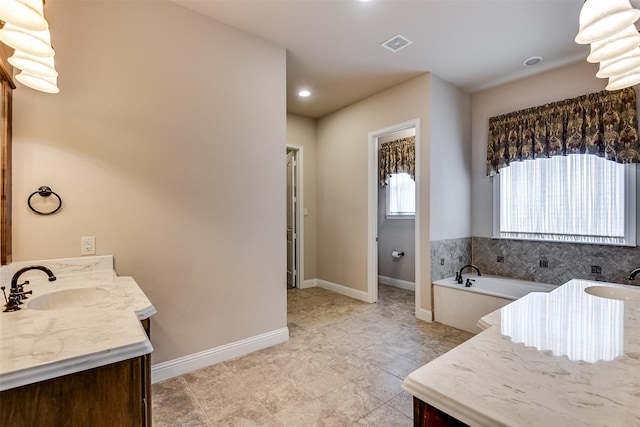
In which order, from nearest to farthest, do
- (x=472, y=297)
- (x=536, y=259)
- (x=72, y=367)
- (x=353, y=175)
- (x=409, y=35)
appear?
(x=72, y=367) → (x=409, y=35) → (x=472, y=297) → (x=536, y=259) → (x=353, y=175)

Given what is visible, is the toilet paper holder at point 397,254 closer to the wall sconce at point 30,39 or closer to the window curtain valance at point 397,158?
the window curtain valance at point 397,158

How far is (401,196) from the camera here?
5094 mm

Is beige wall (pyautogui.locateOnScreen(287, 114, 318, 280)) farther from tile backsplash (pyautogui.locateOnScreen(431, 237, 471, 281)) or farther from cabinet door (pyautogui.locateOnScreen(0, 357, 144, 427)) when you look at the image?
cabinet door (pyautogui.locateOnScreen(0, 357, 144, 427))

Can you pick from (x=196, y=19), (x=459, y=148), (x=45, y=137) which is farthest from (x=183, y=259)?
(x=459, y=148)

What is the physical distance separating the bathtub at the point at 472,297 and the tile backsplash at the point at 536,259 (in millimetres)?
137

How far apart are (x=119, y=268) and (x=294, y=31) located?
7.84 ft

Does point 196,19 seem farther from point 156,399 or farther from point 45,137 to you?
point 156,399

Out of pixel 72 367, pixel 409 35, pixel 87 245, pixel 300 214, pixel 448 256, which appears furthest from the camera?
pixel 300 214

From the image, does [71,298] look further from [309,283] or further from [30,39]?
[309,283]

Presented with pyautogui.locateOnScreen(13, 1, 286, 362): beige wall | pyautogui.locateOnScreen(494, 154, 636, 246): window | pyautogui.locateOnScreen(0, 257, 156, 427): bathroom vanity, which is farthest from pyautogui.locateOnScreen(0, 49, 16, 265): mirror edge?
pyautogui.locateOnScreen(494, 154, 636, 246): window

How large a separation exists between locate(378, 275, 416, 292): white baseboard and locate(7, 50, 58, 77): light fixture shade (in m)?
4.81

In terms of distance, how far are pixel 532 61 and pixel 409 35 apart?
1.54 metres

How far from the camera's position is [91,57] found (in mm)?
1991

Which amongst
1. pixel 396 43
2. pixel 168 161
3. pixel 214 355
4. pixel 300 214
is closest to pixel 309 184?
pixel 300 214
